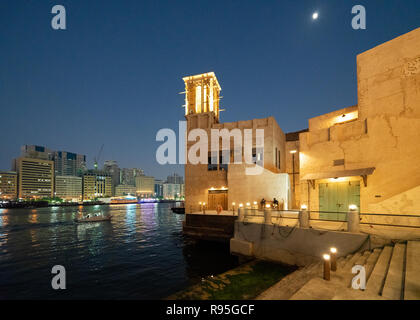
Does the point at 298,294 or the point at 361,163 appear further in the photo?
the point at 361,163

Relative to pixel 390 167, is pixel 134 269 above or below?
below

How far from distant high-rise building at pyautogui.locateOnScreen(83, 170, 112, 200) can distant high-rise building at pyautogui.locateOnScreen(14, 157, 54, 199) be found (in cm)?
2446

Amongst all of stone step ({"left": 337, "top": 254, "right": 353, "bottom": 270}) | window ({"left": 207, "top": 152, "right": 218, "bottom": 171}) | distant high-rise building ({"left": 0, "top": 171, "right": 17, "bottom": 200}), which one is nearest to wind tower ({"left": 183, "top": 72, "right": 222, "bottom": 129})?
window ({"left": 207, "top": 152, "right": 218, "bottom": 171})

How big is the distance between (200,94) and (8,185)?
184 meters

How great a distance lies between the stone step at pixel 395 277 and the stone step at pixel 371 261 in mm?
608

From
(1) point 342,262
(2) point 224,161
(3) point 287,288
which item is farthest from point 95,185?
(1) point 342,262

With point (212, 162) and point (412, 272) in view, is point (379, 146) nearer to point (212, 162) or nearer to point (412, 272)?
point (412, 272)

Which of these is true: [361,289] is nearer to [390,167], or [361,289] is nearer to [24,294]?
[390,167]

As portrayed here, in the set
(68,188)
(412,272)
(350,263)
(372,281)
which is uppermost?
(412,272)

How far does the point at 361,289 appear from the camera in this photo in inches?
252

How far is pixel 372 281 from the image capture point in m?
6.84
